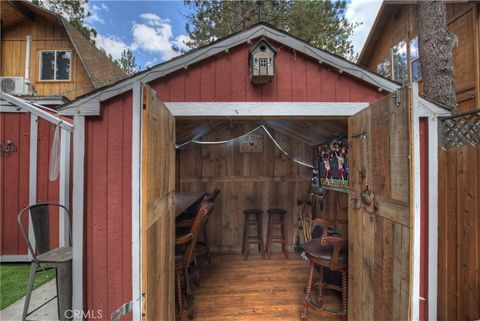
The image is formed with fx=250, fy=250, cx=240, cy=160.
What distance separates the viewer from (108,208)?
2.31 meters

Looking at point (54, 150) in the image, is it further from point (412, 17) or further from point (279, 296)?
point (412, 17)

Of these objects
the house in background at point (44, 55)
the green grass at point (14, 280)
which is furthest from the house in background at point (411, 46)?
the house in background at point (44, 55)

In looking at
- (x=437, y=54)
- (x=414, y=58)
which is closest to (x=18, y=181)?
(x=437, y=54)

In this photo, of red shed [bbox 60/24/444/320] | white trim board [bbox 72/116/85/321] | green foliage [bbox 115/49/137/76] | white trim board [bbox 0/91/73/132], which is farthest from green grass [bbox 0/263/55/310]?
green foliage [bbox 115/49/137/76]

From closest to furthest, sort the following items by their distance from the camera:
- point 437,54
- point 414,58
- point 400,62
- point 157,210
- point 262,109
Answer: point 157,210
point 262,109
point 437,54
point 414,58
point 400,62

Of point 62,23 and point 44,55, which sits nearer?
point 62,23

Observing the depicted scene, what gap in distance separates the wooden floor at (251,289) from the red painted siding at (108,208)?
99 cm

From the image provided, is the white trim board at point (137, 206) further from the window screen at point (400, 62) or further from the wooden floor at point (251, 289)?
the window screen at point (400, 62)

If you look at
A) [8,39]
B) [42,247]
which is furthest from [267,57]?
[8,39]

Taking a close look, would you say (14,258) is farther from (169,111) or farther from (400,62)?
(400,62)

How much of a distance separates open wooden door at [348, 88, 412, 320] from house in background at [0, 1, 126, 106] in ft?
→ 22.4

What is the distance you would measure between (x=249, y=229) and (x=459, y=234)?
3.20m

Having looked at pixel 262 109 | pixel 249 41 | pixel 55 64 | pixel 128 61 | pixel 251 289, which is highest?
pixel 128 61

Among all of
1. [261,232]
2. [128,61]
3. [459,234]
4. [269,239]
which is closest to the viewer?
[459,234]
